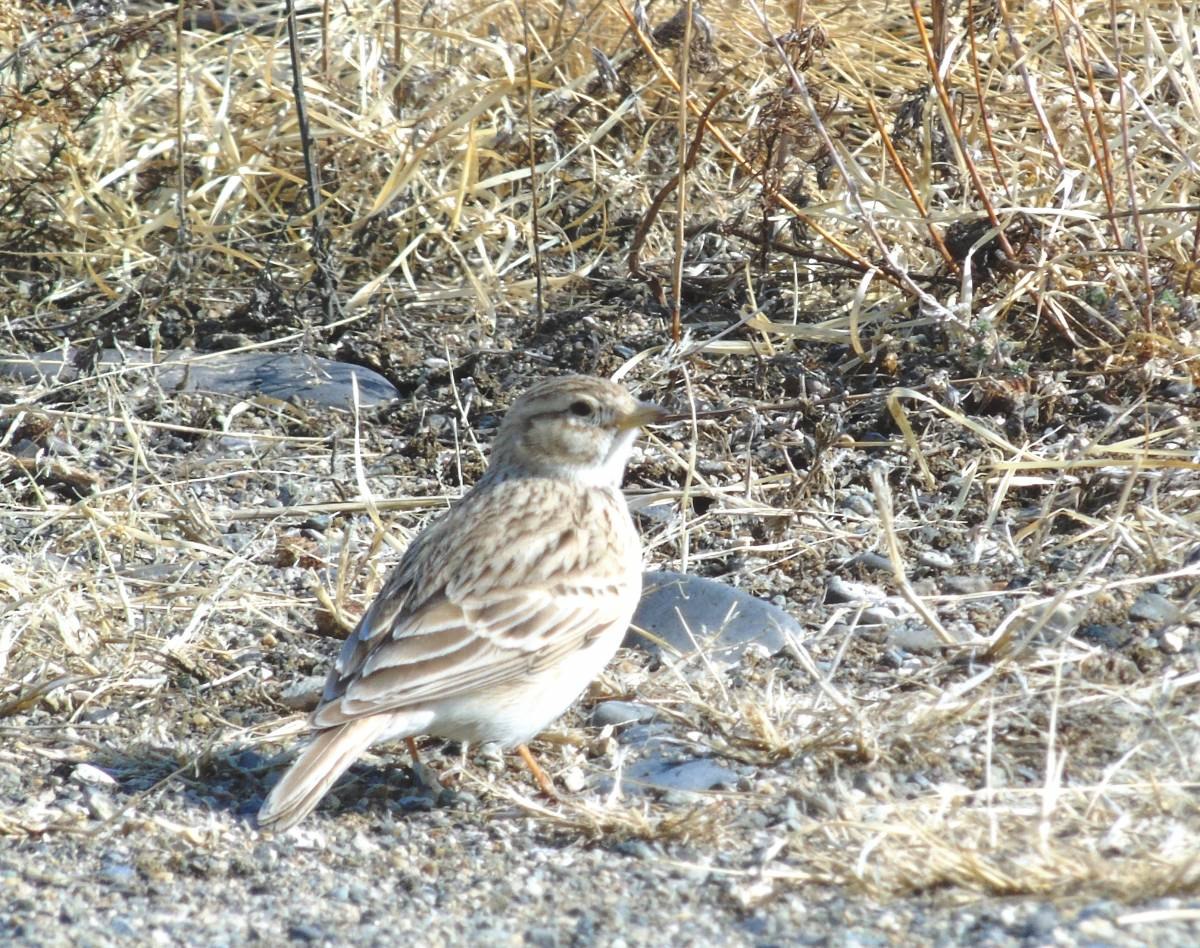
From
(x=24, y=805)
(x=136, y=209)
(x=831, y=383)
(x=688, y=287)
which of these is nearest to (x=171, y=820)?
(x=24, y=805)

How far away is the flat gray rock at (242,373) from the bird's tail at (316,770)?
2987mm

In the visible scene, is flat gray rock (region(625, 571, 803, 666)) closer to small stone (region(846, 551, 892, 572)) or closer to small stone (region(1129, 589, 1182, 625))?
small stone (region(846, 551, 892, 572))

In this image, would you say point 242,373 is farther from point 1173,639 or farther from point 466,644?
point 1173,639

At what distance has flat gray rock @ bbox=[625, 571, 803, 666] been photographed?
5344 millimetres

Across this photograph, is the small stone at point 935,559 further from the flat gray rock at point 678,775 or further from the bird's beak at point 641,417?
the flat gray rock at point 678,775

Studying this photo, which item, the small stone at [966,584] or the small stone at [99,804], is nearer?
the small stone at [99,804]

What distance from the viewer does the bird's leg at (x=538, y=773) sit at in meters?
4.62

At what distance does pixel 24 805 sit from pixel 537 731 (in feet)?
4.40

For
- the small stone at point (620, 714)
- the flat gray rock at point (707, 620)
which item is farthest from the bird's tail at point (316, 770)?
the flat gray rock at point (707, 620)

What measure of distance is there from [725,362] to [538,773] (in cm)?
300

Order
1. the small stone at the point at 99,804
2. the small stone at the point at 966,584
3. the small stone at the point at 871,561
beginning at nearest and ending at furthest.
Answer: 1. the small stone at the point at 99,804
2. the small stone at the point at 966,584
3. the small stone at the point at 871,561

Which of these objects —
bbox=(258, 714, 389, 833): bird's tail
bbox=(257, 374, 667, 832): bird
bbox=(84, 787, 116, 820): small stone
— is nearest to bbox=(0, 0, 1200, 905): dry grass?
bbox=(84, 787, 116, 820): small stone

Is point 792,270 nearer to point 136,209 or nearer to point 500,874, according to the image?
point 136,209

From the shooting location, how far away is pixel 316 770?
4.28 metres
